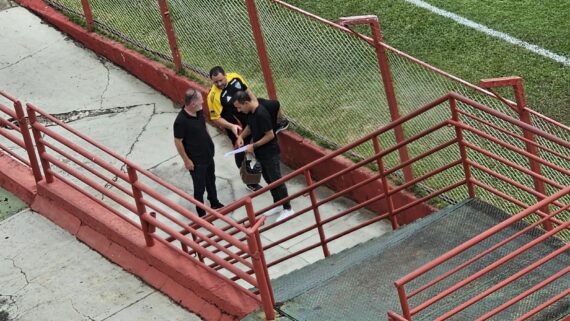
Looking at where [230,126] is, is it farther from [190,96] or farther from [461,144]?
[461,144]

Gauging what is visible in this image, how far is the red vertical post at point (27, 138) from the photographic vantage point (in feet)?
33.4

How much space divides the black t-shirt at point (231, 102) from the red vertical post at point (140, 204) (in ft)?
9.53

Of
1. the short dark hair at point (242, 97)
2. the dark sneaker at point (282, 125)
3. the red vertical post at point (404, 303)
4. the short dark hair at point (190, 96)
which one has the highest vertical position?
the red vertical post at point (404, 303)

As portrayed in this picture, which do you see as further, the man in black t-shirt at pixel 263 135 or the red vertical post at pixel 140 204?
the man in black t-shirt at pixel 263 135

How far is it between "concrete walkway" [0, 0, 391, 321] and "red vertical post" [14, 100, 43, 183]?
0.39m

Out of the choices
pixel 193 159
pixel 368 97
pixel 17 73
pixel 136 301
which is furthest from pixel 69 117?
pixel 136 301

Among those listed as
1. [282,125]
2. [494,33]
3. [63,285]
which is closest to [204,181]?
[282,125]

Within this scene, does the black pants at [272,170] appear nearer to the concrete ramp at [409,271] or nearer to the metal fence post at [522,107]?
the concrete ramp at [409,271]

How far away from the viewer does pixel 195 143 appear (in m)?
11.6

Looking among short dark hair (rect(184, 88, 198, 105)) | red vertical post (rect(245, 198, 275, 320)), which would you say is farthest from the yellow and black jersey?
red vertical post (rect(245, 198, 275, 320))

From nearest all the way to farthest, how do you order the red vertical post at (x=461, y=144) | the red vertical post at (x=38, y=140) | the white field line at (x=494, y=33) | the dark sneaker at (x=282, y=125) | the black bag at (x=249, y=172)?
the red vertical post at (x=461, y=144) → the red vertical post at (x=38, y=140) → the black bag at (x=249, y=172) → the dark sneaker at (x=282, y=125) → the white field line at (x=494, y=33)

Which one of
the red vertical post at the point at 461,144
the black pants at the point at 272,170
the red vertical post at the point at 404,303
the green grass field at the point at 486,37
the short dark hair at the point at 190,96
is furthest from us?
the green grass field at the point at 486,37

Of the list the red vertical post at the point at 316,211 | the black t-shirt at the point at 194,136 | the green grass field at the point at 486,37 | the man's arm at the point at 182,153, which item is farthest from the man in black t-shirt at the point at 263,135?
the green grass field at the point at 486,37

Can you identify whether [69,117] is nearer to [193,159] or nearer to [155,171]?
[155,171]
